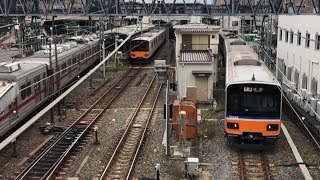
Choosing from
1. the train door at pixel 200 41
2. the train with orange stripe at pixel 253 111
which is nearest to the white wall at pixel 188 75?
the train door at pixel 200 41

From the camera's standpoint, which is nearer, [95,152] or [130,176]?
[130,176]

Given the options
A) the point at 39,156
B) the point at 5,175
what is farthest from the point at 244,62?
the point at 5,175

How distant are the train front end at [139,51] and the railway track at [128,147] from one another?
13.6 meters

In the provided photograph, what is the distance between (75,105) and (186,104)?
7035 millimetres

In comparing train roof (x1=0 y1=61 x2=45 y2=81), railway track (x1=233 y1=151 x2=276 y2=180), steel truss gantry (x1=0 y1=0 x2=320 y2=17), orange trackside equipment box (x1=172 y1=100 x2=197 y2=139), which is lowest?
railway track (x1=233 y1=151 x2=276 y2=180)

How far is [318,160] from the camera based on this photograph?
13102 mm

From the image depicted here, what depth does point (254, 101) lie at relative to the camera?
1324 cm

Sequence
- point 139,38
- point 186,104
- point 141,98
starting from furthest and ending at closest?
point 139,38, point 141,98, point 186,104

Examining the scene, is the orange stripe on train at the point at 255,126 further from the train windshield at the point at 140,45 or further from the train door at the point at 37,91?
the train windshield at the point at 140,45

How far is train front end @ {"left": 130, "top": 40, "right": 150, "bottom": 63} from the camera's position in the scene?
33.5 m

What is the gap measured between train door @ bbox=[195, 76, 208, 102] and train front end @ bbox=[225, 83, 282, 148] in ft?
23.6

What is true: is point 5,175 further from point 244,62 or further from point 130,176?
point 244,62

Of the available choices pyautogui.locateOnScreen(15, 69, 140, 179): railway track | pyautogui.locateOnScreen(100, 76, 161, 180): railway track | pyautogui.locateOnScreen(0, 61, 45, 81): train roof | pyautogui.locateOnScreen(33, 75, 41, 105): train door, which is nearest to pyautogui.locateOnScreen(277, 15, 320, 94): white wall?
pyautogui.locateOnScreen(100, 76, 161, 180): railway track

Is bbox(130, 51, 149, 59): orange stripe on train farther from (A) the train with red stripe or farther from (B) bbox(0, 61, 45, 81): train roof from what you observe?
(B) bbox(0, 61, 45, 81): train roof
